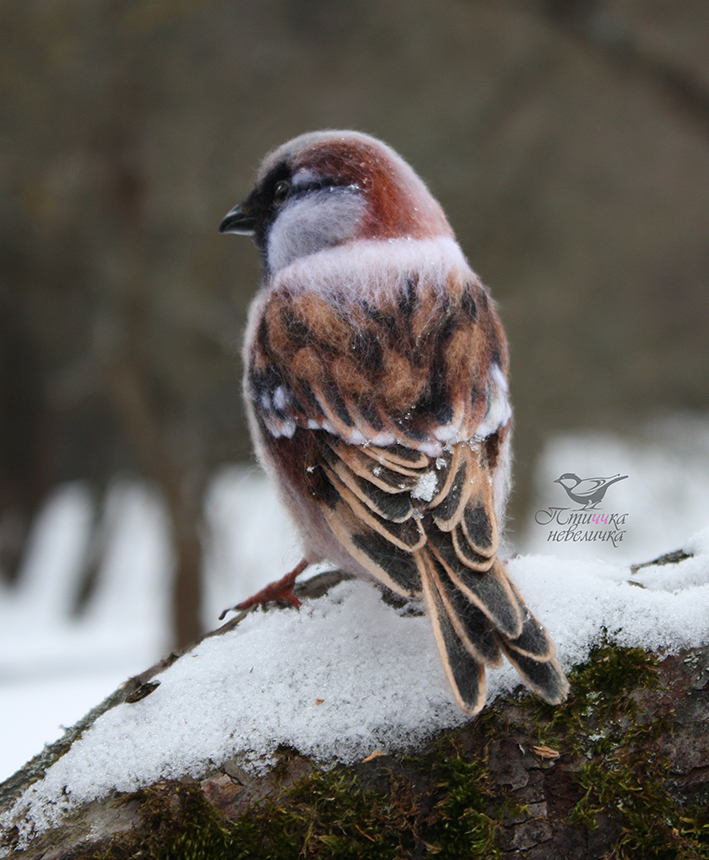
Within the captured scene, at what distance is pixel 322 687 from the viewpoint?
67.5 inches

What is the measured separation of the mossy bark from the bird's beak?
151 cm

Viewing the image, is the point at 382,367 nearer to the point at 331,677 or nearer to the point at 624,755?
the point at 331,677

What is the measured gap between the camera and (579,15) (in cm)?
516

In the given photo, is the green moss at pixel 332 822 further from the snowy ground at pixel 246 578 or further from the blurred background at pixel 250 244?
the blurred background at pixel 250 244

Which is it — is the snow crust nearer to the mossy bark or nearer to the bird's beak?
the mossy bark

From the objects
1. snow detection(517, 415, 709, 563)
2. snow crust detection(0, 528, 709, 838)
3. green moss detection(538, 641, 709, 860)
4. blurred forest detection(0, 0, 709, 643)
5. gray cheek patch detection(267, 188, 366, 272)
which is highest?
blurred forest detection(0, 0, 709, 643)

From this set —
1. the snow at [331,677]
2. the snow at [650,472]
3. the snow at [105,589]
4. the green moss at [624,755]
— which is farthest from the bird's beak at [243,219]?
the snow at [650,472]

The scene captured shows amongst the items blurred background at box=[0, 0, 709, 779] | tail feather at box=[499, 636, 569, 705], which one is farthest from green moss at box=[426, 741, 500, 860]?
blurred background at box=[0, 0, 709, 779]

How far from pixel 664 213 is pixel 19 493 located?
338 inches

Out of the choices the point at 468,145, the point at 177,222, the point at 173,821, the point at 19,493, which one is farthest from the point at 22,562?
the point at 173,821

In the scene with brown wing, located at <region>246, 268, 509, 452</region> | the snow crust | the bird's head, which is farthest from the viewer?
the bird's head

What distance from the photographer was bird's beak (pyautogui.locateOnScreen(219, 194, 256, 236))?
2268mm

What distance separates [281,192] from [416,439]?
0.95 metres

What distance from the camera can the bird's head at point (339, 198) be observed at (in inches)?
79.0
